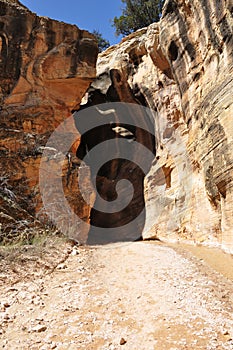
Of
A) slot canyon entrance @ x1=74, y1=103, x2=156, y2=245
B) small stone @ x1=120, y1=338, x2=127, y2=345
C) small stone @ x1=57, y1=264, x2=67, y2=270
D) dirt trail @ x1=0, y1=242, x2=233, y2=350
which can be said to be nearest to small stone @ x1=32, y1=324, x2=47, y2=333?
dirt trail @ x1=0, y1=242, x2=233, y2=350

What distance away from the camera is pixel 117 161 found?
18672 millimetres

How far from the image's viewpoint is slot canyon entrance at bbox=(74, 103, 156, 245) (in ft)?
53.7

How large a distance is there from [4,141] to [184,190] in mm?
6517

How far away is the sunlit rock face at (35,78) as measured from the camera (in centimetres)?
936

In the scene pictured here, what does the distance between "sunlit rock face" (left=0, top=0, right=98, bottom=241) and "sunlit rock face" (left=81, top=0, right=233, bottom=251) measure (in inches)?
141

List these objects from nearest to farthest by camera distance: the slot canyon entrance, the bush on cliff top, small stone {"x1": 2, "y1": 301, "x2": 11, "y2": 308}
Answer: small stone {"x1": 2, "y1": 301, "x2": 11, "y2": 308}, the slot canyon entrance, the bush on cliff top

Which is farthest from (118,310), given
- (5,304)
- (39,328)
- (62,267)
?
(62,267)

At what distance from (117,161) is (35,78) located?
8.35 metres

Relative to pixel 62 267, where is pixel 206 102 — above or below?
above

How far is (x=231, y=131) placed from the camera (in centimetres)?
693

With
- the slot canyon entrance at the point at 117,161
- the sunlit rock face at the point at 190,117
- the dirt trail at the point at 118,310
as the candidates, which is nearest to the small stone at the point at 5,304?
the dirt trail at the point at 118,310

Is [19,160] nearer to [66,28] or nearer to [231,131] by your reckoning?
[231,131]

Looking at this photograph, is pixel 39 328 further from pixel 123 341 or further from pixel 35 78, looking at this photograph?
pixel 35 78

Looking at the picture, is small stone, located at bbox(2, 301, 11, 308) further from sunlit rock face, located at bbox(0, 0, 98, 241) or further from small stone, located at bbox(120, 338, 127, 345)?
sunlit rock face, located at bbox(0, 0, 98, 241)
